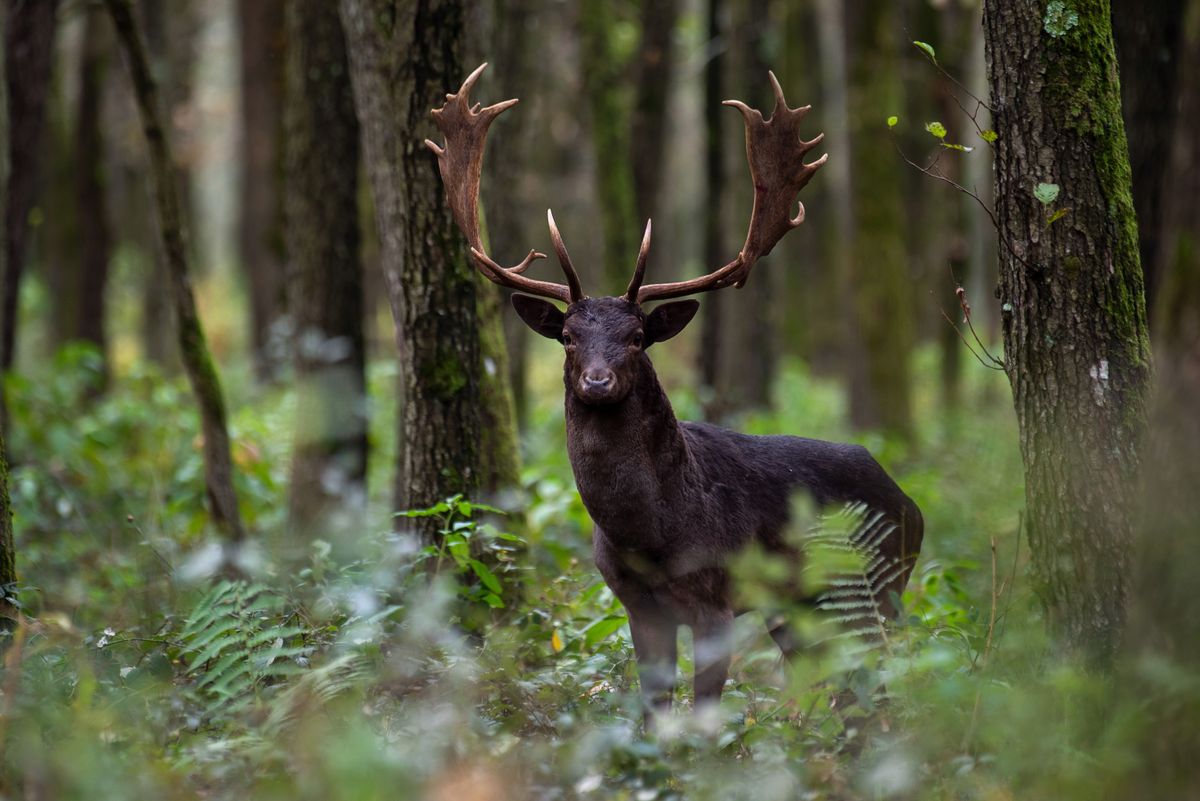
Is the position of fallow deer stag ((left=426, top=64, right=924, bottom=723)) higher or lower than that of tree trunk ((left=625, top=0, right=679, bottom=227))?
lower

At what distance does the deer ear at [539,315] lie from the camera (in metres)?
6.89

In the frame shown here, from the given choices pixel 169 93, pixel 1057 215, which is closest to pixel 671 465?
pixel 1057 215

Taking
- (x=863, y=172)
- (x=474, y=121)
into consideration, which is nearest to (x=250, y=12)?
(x=863, y=172)

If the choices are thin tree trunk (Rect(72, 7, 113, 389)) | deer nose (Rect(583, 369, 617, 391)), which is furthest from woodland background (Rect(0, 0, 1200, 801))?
thin tree trunk (Rect(72, 7, 113, 389))

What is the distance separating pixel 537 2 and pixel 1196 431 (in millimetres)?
11326

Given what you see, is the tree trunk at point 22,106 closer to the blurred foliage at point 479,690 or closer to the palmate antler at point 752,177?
the blurred foliage at point 479,690

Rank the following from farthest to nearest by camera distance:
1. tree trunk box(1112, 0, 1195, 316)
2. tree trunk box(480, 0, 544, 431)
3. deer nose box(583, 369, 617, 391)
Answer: tree trunk box(480, 0, 544, 431) → tree trunk box(1112, 0, 1195, 316) → deer nose box(583, 369, 617, 391)

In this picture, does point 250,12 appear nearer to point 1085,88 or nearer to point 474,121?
point 474,121

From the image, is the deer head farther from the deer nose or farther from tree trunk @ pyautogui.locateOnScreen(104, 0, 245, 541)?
tree trunk @ pyautogui.locateOnScreen(104, 0, 245, 541)

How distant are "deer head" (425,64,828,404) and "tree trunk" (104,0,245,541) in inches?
113

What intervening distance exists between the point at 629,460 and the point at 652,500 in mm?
230

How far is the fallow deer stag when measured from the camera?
247 inches

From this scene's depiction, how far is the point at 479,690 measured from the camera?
5742 millimetres

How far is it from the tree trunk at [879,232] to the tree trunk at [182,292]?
8.48m
